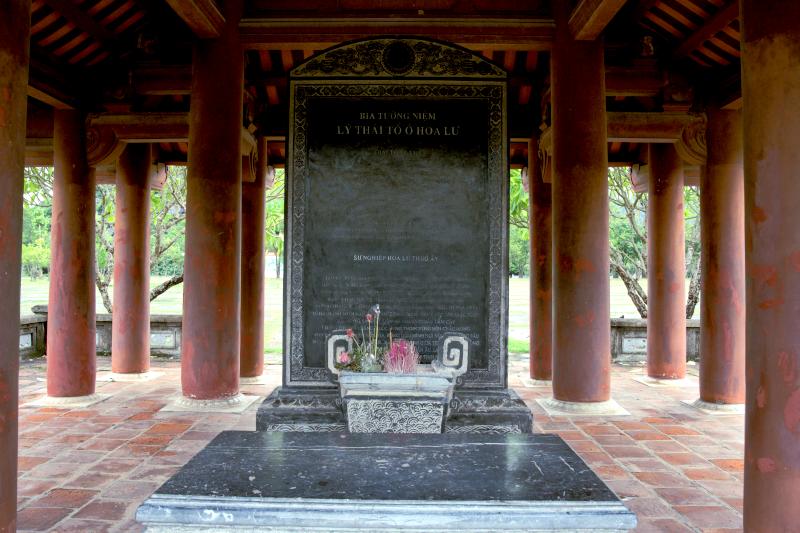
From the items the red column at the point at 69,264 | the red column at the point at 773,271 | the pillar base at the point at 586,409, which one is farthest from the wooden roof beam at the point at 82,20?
the pillar base at the point at 586,409

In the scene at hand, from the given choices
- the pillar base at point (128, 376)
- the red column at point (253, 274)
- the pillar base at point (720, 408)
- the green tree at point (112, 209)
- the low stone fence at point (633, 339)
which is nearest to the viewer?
the pillar base at point (720, 408)

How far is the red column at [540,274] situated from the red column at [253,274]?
159 inches

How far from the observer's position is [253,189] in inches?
392

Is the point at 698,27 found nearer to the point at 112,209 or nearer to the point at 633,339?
the point at 633,339

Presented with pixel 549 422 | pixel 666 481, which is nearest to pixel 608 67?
pixel 549 422

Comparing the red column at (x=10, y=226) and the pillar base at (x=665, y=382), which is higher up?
the red column at (x=10, y=226)

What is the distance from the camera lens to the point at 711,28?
6.96 metres

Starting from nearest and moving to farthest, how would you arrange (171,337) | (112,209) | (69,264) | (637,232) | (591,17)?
(591,17)
(69,264)
(171,337)
(637,232)
(112,209)

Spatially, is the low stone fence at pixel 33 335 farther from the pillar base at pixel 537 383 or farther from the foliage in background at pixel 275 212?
the pillar base at pixel 537 383

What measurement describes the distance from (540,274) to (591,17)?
4232 mm

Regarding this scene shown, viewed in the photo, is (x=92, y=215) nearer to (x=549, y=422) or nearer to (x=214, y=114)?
(x=214, y=114)

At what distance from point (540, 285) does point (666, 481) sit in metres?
5.11

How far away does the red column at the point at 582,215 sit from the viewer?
700 cm

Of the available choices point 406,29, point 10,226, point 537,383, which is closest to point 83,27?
point 406,29
